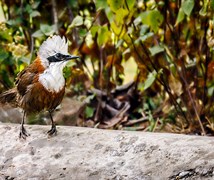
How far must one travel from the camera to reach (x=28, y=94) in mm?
3955

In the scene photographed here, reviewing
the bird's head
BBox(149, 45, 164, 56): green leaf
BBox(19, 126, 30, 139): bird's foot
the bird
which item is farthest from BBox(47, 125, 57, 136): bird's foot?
BBox(149, 45, 164, 56): green leaf

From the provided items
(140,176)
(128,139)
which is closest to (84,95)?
(128,139)

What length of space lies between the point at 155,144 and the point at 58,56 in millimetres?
737

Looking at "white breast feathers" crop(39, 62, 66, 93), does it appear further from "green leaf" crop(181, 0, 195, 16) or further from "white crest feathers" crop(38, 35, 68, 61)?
"green leaf" crop(181, 0, 195, 16)

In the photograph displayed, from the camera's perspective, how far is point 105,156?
347 centimetres

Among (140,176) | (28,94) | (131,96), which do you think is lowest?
(131,96)

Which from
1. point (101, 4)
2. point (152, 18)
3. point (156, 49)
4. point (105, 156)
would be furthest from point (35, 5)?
point (105, 156)

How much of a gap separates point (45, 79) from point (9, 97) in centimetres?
55

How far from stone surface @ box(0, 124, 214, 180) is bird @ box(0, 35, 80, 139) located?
0.15 m

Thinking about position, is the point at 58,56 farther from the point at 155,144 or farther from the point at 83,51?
the point at 83,51

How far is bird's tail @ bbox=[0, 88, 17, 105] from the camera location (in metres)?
4.25

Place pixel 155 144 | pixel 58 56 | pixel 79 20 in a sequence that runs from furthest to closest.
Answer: pixel 79 20
pixel 58 56
pixel 155 144

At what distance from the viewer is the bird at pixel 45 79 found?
12.3 ft

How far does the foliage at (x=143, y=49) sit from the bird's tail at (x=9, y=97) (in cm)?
55
